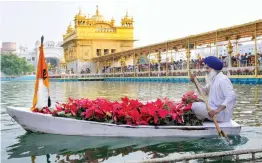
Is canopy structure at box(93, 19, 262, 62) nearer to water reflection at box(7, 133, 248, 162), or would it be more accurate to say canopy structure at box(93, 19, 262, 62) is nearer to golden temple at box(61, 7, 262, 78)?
golden temple at box(61, 7, 262, 78)

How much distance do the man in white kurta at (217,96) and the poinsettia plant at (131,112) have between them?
20 centimetres

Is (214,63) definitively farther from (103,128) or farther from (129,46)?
(129,46)

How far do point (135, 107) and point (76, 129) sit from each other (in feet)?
3.17

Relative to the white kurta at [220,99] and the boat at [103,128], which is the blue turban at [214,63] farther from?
the boat at [103,128]

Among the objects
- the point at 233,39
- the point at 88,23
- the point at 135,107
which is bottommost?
the point at 135,107

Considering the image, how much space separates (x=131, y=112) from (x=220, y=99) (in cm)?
131

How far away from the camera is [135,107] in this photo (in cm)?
574

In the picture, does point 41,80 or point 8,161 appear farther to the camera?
point 41,80

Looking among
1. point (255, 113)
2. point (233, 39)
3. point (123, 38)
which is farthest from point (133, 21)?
point (255, 113)

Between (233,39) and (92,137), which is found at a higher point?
(233,39)

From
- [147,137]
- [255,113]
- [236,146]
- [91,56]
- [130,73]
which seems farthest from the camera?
[91,56]

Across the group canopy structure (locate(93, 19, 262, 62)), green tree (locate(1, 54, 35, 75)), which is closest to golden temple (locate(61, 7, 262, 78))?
canopy structure (locate(93, 19, 262, 62))

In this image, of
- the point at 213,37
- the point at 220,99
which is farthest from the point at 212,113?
the point at 213,37

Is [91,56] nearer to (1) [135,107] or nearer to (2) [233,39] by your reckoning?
(2) [233,39]
